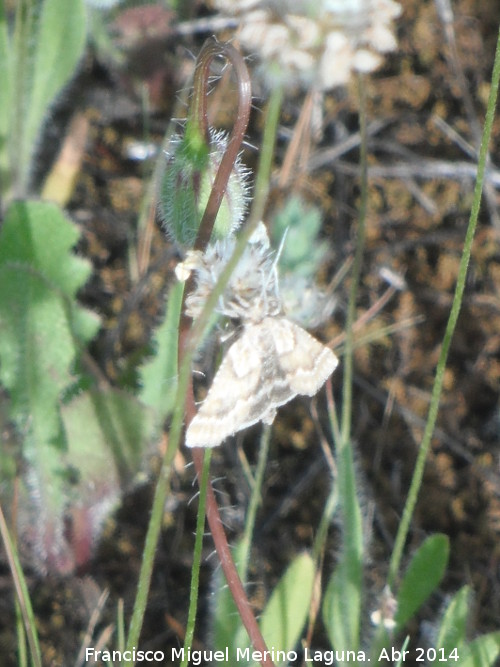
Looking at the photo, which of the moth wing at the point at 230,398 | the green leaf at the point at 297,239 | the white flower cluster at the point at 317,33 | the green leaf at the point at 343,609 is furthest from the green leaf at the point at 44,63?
the green leaf at the point at 343,609

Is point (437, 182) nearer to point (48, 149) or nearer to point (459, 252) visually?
point (459, 252)

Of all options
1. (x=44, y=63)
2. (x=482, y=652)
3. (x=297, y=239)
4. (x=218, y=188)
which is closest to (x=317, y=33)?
(x=297, y=239)

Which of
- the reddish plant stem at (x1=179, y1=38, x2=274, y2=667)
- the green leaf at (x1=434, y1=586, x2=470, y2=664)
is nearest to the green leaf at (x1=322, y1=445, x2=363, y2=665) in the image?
the green leaf at (x1=434, y1=586, x2=470, y2=664)

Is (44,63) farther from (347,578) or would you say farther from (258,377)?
(347,578)

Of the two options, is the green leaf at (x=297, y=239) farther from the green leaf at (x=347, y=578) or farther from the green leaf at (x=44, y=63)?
the green leaf at (x=44, y=63)

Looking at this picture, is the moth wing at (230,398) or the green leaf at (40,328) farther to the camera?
the green leaf at (40,328)

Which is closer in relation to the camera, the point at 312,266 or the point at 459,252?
the point at 312,266

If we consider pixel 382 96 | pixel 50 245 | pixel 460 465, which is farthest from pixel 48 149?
pixel 460 465
